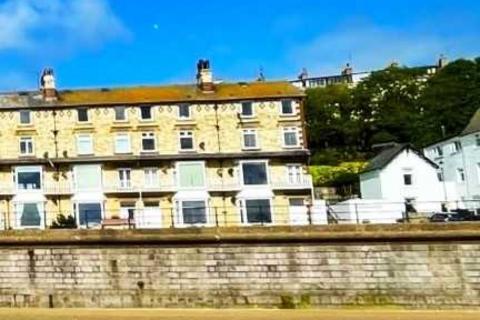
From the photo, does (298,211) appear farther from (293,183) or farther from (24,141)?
(24,141)

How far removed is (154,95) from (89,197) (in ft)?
24.8

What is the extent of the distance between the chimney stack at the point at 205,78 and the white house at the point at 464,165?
17.3m

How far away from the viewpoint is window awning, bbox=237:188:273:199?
43844 millimetres

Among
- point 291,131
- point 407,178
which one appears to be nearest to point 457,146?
point 407,178

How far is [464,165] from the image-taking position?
170ft

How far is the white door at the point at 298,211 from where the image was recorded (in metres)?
36.3

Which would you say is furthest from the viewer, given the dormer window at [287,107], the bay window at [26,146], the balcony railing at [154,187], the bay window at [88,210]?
the dormer window at [287,107]

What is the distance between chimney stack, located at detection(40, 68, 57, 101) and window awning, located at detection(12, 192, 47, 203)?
236 inches

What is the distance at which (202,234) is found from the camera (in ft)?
79.5

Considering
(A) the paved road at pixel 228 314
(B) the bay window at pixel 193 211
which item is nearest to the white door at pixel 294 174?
(B) the bay window at pixel 193 211

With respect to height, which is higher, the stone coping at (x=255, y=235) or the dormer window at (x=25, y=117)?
the dormer window at (x=25, y=117)

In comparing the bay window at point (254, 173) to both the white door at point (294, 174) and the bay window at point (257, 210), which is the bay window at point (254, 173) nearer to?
the bay window at point (257, 210)

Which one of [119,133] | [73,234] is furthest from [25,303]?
[119,133]

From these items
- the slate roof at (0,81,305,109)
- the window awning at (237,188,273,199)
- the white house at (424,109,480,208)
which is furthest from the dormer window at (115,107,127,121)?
the white house at (424,109,480,208)
